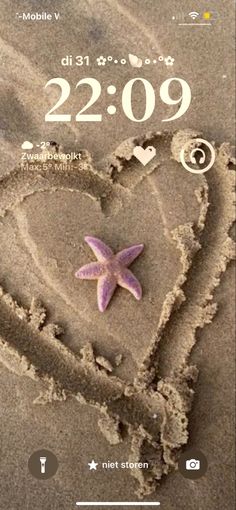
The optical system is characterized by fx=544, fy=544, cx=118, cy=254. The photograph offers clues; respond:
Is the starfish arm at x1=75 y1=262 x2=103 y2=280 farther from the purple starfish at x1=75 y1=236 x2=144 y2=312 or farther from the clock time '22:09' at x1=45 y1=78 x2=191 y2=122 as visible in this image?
the clock time '22:09' at x1=45 y1=78 x2=191 y2=122

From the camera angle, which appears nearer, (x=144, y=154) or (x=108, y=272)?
(x=108, y=272)

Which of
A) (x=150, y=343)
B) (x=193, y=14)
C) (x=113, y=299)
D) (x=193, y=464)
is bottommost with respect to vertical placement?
(x=193, y=464)

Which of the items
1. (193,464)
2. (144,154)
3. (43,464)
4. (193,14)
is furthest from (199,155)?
(43,464)

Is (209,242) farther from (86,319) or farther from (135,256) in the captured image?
(86,319)

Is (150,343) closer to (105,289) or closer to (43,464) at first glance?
(105,289)

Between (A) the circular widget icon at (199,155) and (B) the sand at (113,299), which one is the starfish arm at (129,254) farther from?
(A) the circular widget icon at (199,155)
